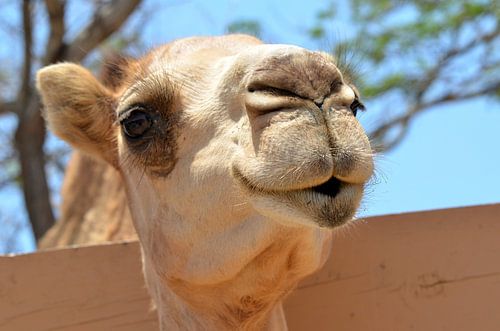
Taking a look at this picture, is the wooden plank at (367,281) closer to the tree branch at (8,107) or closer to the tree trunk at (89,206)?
the tree trunk at (89,206)

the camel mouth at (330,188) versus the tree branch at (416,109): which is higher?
the tree branch at (416,109)

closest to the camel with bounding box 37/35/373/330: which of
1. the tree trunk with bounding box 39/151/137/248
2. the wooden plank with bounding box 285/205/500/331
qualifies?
the wooden plank with bounding box 285/205/500/331

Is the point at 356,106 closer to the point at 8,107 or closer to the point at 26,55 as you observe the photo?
the point at 26,55

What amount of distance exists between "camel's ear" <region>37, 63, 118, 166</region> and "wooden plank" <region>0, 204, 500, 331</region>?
0.53m

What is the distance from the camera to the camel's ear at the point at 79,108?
383cm

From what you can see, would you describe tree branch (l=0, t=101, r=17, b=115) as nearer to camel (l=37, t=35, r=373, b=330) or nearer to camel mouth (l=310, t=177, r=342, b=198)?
camel (l=37, t=35, r=373, b=330)

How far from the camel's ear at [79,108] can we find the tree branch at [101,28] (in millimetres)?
5215

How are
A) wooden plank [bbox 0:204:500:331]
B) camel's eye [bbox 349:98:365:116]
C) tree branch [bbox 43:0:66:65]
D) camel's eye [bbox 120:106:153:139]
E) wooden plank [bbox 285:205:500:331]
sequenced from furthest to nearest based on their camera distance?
tree branch [bbox 43:0:66:65], wooden plank [bbox 285:205:500:331], wooden plank [bbox 0:204:500:331], camel's eye [bbox 120:106:153:139], camel's eye [bbox 349:98:365:116]


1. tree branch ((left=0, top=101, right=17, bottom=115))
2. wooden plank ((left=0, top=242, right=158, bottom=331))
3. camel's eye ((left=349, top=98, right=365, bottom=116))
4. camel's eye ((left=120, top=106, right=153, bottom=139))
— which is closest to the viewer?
camel's eye ((left=349, top=98, right=365, bottom=116))

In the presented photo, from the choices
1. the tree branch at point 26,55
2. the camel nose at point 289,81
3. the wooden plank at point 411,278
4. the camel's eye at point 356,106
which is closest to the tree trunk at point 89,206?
the tree branch at point 26,55

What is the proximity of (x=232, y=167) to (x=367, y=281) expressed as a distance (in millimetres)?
1589

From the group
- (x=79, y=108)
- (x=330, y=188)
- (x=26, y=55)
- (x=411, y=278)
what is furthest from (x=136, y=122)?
(x=26, y=55)

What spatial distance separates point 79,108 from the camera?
388cm

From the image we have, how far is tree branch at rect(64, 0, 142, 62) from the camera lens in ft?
29.6
